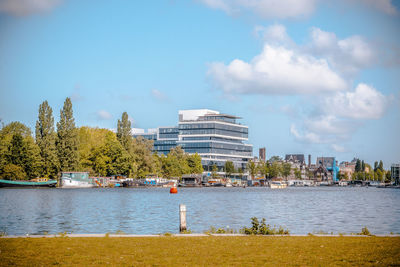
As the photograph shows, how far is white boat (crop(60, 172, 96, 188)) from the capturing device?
482ft

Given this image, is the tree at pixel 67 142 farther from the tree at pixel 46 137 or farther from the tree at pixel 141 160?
the tree at pixel 141 160

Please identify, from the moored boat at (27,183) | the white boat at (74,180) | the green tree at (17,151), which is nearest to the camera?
the green tree at (17,151)

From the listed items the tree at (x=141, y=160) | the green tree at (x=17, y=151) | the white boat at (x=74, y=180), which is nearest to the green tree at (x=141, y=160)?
the tree at (x=141, y=160)

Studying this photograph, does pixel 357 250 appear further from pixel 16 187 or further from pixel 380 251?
pixel 16 187

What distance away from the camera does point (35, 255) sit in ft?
72.9

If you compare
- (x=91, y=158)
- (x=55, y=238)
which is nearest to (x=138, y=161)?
(x=91, y=158)

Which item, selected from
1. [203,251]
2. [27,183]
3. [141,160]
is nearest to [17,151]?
[27,183]

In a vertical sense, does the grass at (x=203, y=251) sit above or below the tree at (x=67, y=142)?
below

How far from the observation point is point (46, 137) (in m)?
140

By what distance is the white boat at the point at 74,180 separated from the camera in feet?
482

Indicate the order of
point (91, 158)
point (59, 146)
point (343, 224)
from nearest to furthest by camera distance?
point (343, 224)
point (59, 146)
point (91, 158)

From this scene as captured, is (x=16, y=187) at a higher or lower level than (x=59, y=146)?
lower

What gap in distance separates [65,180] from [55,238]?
4868 inches

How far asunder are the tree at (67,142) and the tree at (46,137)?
1668mm
